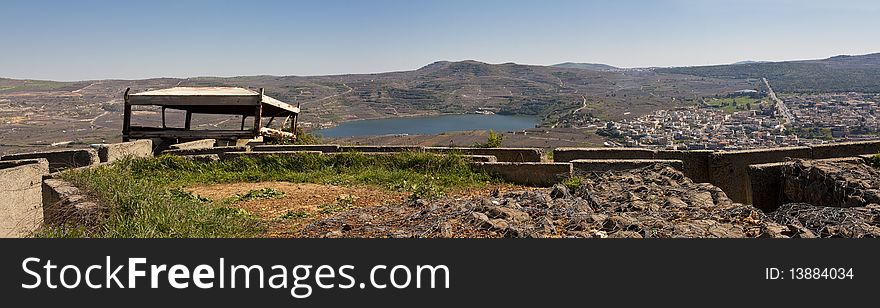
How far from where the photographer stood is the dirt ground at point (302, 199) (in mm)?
6887

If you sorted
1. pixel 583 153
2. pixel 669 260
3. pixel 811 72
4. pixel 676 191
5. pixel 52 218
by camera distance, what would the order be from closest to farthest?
pixel 669 260
pixel 52 218
pixel 676 191
pixel 583 153
pixel 811 72

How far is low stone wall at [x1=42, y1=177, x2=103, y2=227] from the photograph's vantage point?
6052mm

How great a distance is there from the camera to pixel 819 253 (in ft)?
12.7

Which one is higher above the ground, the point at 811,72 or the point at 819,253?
the point at 811,72

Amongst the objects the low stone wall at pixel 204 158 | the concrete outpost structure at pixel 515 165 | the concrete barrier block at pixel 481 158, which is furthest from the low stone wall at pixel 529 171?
the low stone wall at pixel 204 158

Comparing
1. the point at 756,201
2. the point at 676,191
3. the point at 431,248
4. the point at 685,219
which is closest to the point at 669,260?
the point at 431,248

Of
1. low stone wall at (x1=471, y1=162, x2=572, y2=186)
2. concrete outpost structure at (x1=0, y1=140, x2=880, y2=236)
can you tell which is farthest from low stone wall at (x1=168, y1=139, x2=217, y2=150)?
low stone wall at (x1=471, y1=162, x2=572, y2=186)

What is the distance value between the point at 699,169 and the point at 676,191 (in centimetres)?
292

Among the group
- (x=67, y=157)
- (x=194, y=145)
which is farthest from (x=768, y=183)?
(x=67, y=157)

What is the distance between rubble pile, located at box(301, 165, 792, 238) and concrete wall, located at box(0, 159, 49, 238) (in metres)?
4.35

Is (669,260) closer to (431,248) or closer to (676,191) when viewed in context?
(431,248)

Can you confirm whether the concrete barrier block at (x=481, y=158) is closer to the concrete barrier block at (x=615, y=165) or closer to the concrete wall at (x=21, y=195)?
the concrete barrier block at (x=615, y=165)

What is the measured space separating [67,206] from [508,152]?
7.63 meters

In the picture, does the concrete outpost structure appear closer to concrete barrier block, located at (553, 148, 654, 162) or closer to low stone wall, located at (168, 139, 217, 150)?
concrete barrier block, located at (553, 148, 654, 162)
